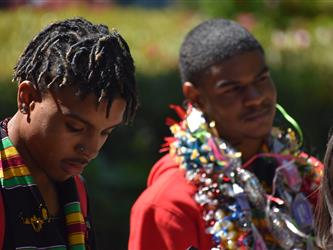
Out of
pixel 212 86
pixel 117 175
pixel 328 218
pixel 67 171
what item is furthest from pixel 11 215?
pixel 117 175

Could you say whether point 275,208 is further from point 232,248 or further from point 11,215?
point 11,215

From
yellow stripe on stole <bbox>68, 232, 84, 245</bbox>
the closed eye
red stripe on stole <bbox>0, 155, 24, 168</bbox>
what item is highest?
the closed eye

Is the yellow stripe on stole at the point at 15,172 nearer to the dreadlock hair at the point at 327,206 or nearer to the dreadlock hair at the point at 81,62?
the dreadlock hair at the point at 81,62

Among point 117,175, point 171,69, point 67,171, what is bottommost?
point 117,175

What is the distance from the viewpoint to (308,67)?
280 inches

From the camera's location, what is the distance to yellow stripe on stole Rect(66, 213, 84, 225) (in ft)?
9.86

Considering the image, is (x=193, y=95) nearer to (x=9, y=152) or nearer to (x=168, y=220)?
(x=168, y=220)

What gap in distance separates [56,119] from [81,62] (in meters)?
0.20

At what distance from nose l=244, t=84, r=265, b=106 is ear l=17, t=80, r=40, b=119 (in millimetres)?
1161

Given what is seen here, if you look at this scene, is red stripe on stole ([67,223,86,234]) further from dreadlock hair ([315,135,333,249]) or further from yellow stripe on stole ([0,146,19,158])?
dreadlock hair ([315,135,333,249])

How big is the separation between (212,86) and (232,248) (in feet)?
2.24

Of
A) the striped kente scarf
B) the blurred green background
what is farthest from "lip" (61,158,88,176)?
the blurred green background

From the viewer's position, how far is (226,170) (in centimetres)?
377

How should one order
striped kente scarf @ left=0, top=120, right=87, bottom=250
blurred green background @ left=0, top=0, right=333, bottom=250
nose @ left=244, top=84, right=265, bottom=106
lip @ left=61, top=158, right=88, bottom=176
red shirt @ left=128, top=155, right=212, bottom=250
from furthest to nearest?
1. blurred green background @ left=0, top=0, right=333, bottom=250
2. nose @ left=244, top=84, right=265, bottom=106
3. red shirt @ left=128, top=155, right=212, bottom=250
4. lip @ left=61, top=158, right=88, bottom=176
5. striped kente scarf @ left=0, top=120, right=87, bottom=250
